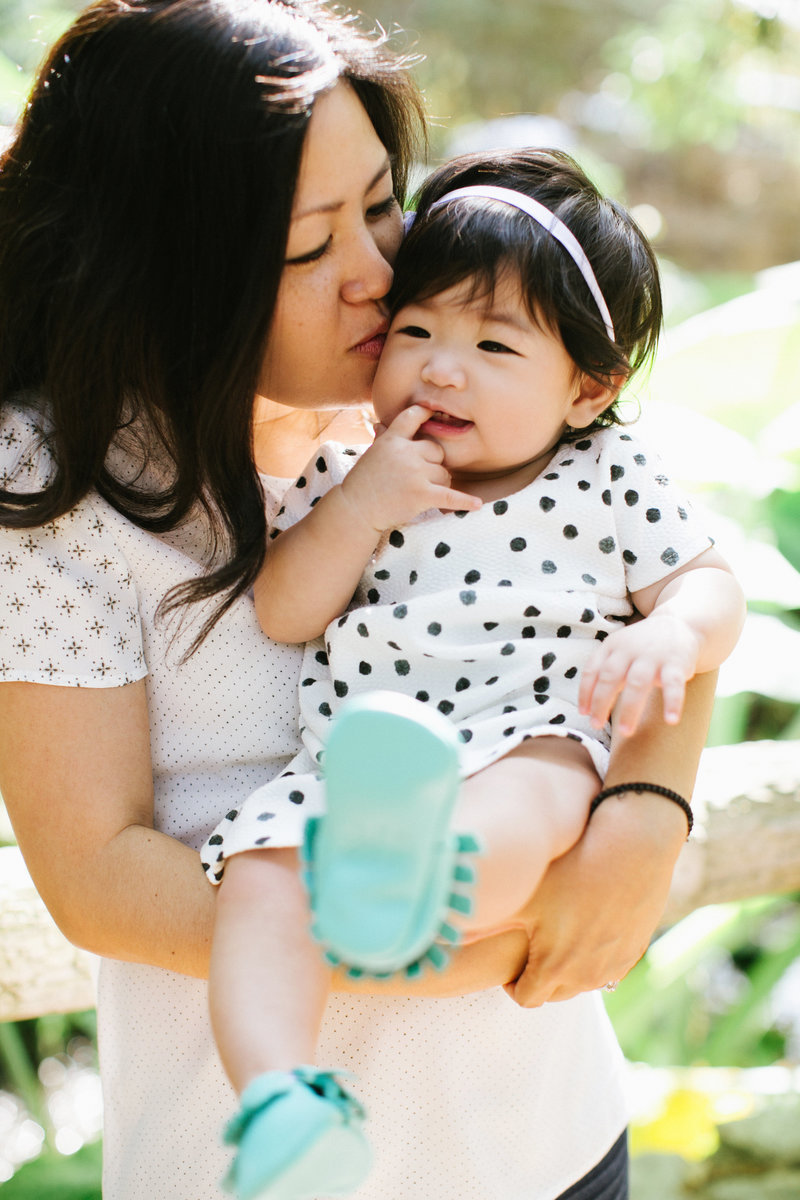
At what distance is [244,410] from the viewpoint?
1.26 m

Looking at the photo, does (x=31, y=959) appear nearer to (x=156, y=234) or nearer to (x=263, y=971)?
(x=263, y=971)

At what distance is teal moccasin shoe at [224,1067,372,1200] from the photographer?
81 cm

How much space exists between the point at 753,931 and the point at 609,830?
3.51 metres

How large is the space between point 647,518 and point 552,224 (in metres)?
0.38

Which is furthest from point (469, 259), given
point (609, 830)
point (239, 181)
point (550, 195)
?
point (609, 830)

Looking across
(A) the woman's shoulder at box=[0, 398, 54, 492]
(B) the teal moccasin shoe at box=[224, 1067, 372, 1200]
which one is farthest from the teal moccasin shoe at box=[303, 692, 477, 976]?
(A) the woman's shoulder at box=[0, 398, 54, 492]

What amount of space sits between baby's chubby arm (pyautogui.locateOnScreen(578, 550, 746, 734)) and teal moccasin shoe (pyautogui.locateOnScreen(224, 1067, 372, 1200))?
43cm

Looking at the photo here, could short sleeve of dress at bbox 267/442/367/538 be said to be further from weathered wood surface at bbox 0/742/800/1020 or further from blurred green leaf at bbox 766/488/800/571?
blurred green leaf at bbox 766/488/800/571

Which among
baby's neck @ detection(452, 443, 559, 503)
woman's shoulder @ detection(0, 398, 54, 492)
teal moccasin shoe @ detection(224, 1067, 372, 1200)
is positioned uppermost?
woman's shoulder @ detection(0, 398, 54, 492)

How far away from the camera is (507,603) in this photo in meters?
1.27

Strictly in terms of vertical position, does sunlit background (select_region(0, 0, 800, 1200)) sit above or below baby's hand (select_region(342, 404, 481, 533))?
below

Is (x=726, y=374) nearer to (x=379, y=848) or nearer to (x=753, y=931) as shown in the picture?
(x=753, y=931)

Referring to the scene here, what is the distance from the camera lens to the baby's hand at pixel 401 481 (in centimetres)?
128

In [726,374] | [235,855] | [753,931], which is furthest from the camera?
[753,931]
